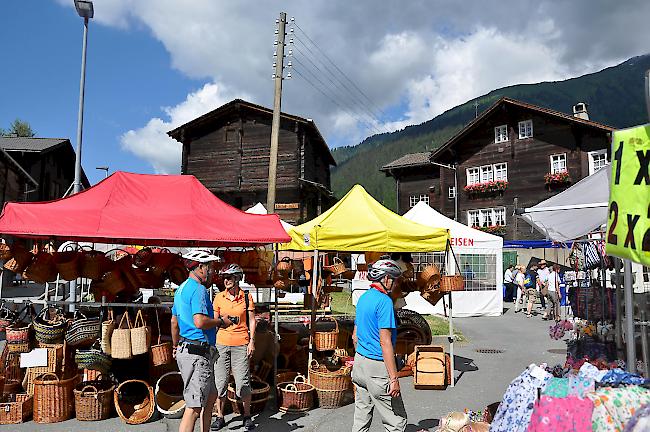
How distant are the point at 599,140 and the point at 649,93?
84.1 ft

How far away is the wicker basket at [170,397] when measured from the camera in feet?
21.0

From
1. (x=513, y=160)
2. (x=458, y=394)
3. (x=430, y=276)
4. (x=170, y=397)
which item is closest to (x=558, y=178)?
(x=513, y=160)

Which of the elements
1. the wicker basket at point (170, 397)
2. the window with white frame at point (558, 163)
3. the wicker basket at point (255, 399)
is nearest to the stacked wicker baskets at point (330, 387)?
the wicker basket at point (255, 399)

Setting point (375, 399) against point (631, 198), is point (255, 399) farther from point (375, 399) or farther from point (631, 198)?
point (631, 198)

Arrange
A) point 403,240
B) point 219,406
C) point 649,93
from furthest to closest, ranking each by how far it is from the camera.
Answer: point 403,240 → point 219,406 → point 649,93

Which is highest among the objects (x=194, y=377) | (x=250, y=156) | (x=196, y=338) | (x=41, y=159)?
(x=41, y=159)

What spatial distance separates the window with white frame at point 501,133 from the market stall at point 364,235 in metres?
23.6

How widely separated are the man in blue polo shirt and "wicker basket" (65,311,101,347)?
2.42m

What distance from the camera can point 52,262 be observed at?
7.35 meters

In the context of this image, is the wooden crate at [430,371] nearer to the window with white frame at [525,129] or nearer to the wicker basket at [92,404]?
the wicker basket at [92,404]

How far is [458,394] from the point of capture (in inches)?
303

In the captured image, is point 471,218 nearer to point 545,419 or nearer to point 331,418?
point 331,418

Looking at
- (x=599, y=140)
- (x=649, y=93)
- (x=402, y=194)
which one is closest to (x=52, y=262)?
(x=649, y=93)

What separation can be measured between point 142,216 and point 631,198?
5.51m
